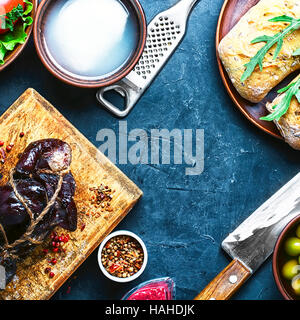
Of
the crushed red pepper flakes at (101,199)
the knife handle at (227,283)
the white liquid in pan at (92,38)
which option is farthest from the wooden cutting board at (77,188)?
the knife handle at (227,283)

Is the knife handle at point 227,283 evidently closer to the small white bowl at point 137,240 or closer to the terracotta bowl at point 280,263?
the terracotta bowl at point 280,263

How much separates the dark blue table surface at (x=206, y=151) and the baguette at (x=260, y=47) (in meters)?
0.15

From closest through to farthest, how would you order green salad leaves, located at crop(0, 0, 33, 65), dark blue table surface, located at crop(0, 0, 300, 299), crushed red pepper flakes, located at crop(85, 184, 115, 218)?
green salad leaves, located at crop(0, 0, 33, 65) < crushed red pepper flakes, located at crop(85, 184, 115, 218) < dark blue table surface, located at crop(0, 0, 300, 299)

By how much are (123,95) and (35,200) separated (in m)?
0.62

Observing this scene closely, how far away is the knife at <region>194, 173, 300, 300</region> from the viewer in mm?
1974

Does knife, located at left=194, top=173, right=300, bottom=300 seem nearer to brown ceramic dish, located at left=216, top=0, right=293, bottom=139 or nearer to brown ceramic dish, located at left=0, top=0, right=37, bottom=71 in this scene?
brown ceramic dish, located at left=216, top=0, right=293, bottom=139

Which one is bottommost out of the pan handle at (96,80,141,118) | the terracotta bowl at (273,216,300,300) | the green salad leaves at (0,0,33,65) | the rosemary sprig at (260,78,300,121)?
the terracotta bowl at (273,216,300,300)

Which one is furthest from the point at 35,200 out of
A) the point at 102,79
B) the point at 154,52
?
the point at 154,52

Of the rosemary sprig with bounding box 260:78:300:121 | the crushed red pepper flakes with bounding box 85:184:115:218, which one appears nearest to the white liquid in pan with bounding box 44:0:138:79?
the crushed red pepper flakes with bounding box 85:184:115:218

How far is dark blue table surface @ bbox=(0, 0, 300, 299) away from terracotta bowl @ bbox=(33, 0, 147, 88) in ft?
0.49

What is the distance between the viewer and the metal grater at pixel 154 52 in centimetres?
209
